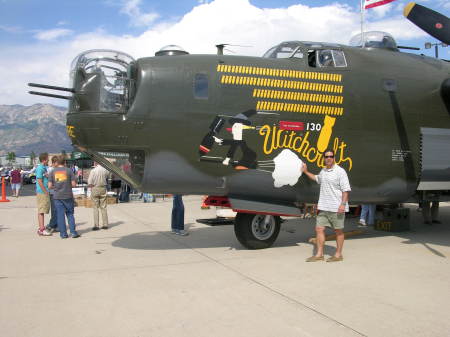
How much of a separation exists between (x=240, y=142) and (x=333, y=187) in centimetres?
199

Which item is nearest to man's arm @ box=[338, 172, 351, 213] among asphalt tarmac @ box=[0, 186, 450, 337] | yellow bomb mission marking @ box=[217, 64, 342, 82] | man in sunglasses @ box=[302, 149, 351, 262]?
man in sunglasses @ box=[302, 149, 351, 262]

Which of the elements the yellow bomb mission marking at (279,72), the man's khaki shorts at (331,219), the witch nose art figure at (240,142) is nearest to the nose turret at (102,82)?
the yellow bomb mission marking at (279,72)

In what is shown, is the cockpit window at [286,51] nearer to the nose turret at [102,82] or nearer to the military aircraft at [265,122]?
the military aircraft at [265,122]

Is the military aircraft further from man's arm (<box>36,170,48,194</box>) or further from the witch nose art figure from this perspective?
man's arm (<box>36,170,48,194</box>)

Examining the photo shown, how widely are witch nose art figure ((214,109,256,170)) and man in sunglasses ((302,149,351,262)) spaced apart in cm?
143

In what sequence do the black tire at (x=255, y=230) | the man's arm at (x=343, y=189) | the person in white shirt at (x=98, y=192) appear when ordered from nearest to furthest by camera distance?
the man's arm at (x=343, y=189) < the black tire at (x=255, y=230) < the person in white shirt at (x=98, y=192)

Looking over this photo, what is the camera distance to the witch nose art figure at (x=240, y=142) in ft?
26.5

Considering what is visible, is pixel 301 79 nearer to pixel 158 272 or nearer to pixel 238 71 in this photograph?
pixel 238 71

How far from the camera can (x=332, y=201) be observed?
296 inches

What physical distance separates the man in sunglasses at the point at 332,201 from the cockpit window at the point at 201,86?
2.58 meters

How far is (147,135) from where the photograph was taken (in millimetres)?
7652

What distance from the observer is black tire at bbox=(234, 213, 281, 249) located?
27.9 ft

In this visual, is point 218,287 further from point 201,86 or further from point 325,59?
point 325,59

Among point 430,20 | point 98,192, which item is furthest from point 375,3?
point 98,192
